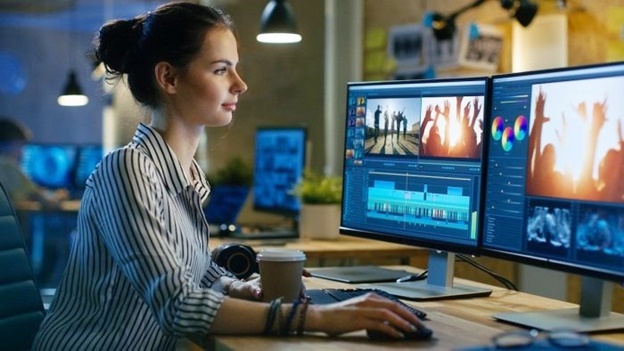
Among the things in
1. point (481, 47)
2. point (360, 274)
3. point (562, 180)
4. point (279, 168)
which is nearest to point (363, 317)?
point (562, 180)

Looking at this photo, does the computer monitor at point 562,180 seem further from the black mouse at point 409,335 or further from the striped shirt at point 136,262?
the striped shirt at point 136,262

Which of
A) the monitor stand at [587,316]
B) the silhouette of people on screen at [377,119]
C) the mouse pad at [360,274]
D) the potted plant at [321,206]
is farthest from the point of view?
the potted plant at [321,206]

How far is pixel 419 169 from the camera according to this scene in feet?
7.22

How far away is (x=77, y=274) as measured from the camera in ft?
6.41

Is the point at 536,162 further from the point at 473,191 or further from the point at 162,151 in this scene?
the point at 162,151

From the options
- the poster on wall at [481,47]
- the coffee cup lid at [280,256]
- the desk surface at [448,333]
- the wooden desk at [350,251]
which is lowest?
the wooden desk at [350,251]

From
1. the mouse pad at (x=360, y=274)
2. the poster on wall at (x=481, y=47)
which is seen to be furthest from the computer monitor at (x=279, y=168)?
the mouse pad at (x=360, y=274)

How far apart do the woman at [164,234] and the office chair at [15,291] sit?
26 centimetres

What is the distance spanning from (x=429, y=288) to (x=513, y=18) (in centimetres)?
216

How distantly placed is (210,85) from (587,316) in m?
0.89

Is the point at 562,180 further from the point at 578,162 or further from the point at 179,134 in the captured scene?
the point at 179,134

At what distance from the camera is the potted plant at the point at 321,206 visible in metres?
3.84

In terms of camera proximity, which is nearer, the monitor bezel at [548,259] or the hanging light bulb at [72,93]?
the monitor bezel at [548,259]

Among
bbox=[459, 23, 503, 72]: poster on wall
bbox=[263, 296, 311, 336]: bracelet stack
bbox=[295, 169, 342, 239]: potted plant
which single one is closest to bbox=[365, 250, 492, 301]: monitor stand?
bbox=[263, 296, 311, 336]: bracelet stack
